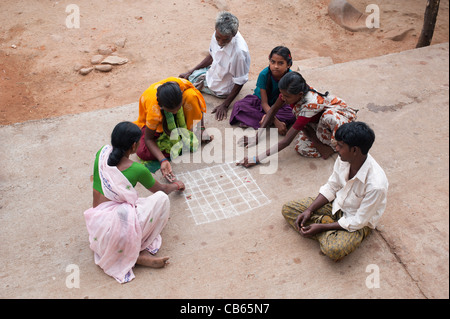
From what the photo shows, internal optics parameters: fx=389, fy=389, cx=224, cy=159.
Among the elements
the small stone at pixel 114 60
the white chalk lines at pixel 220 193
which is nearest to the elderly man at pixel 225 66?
the white chalk lines at pixel 220 193

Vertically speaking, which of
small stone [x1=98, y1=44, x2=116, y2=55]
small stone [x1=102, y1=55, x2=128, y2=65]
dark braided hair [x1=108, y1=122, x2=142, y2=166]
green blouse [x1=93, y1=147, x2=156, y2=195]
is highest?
dark braided hair [x1=108, y1=122, x2=142, y2=166]

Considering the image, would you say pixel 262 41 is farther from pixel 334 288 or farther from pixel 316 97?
pixel 334 288

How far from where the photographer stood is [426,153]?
130 inches

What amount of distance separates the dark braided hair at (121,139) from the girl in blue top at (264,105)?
5.24 ft

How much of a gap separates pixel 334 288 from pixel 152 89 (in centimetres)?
203

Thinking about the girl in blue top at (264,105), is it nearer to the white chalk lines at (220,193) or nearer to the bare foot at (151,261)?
the white chalk lines at (220,193)

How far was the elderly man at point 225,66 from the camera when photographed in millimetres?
3693

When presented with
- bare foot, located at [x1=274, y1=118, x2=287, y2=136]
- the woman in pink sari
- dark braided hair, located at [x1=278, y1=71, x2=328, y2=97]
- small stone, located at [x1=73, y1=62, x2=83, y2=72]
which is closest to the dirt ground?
small stone, located at [x1=73, y1=62, x2=83, y2=72]

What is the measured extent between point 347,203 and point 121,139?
58.3 inches

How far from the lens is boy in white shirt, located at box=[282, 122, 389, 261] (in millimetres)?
2262

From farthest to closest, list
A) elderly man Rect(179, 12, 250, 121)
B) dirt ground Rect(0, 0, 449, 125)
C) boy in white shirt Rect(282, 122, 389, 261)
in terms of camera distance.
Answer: dirt ground Rect(0, 0, 449, 125)
elderly man Rect(179, 12, 250, 121)
boy in white shirt Rect(282, 122, 389, 261)

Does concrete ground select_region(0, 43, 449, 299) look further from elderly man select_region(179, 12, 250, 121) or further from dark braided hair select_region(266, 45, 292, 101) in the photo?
dark braided hair select_region(266, 45, 292, 101)

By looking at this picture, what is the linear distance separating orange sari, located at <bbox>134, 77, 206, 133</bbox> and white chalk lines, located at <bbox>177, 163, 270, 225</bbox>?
47cm

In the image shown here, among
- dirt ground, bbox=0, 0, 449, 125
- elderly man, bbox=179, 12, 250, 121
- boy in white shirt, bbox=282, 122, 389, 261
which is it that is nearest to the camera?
boy in white shirt, bbox=282, 122, 389, 261
